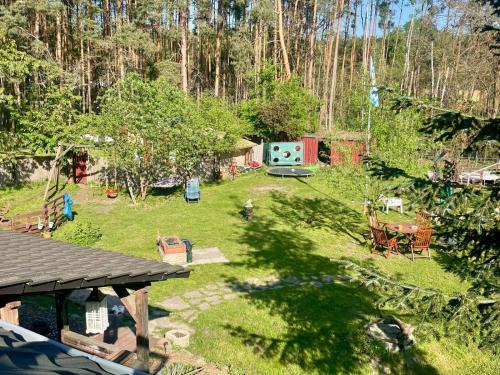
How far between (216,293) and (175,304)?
1199mm

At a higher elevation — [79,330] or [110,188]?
[110,188]

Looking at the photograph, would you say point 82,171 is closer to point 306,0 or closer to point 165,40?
point 165,40

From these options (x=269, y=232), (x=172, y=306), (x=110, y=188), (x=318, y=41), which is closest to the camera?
(x=172, y=306)

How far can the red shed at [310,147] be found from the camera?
102ft

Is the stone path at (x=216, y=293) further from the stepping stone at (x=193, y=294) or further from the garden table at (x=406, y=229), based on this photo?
the garden table at (x=406, y=229)

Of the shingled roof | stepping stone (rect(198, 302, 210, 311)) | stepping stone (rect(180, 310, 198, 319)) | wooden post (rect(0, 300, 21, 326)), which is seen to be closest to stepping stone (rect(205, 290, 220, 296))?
stepping stone (rect(198, 302, 210, 311))

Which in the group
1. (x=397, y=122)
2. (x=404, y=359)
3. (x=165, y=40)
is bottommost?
(x=404, y=359)

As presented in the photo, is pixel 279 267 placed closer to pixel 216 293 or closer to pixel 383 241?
pixel 216 293

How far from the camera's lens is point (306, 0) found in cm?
4419

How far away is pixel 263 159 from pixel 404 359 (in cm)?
2354

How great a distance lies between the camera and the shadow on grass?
8.29m

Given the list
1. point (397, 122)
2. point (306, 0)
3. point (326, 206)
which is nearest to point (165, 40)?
point (306, 0)

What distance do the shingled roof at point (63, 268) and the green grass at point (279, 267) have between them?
117 inches

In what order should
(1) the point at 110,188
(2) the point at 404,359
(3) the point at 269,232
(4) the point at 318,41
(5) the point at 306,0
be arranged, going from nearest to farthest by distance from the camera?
1. (2) the point at 404,359
2. (3) the point at 269,232
3. (1) the point at 110,188
4. (5) the point at 306,0
5. (4) the point at 318,41
